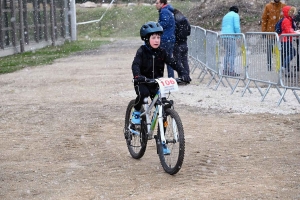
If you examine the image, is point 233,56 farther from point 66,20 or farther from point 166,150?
point 66,20

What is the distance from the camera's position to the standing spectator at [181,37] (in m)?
15.9

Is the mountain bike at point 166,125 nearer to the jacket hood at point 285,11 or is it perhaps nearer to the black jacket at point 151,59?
the black jacket at point 151,59

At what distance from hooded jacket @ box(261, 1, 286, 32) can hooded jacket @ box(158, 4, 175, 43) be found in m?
2.76

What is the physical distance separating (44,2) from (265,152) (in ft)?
99.7

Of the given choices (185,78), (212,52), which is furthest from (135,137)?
(212,52)

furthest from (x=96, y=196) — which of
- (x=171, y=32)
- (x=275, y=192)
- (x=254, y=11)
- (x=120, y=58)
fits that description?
(x=254, y=11)

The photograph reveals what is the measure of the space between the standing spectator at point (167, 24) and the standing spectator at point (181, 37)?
1.17ft

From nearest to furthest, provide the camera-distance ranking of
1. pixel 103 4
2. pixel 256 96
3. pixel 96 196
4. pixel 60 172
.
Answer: pixel 96 196 < pixel 60 172 < pixel 256 96 < pixel 103 4

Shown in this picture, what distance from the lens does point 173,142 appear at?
7.35m

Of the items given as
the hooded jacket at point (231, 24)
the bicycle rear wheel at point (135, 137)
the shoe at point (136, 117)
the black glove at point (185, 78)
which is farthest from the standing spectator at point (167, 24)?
the black glove at point (185, 78)

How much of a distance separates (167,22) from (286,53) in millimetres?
3760

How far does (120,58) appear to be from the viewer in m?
26.4

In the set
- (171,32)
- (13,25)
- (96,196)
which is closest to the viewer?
(96,196)

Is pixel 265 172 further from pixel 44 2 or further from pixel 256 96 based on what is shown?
pixel 44 2
